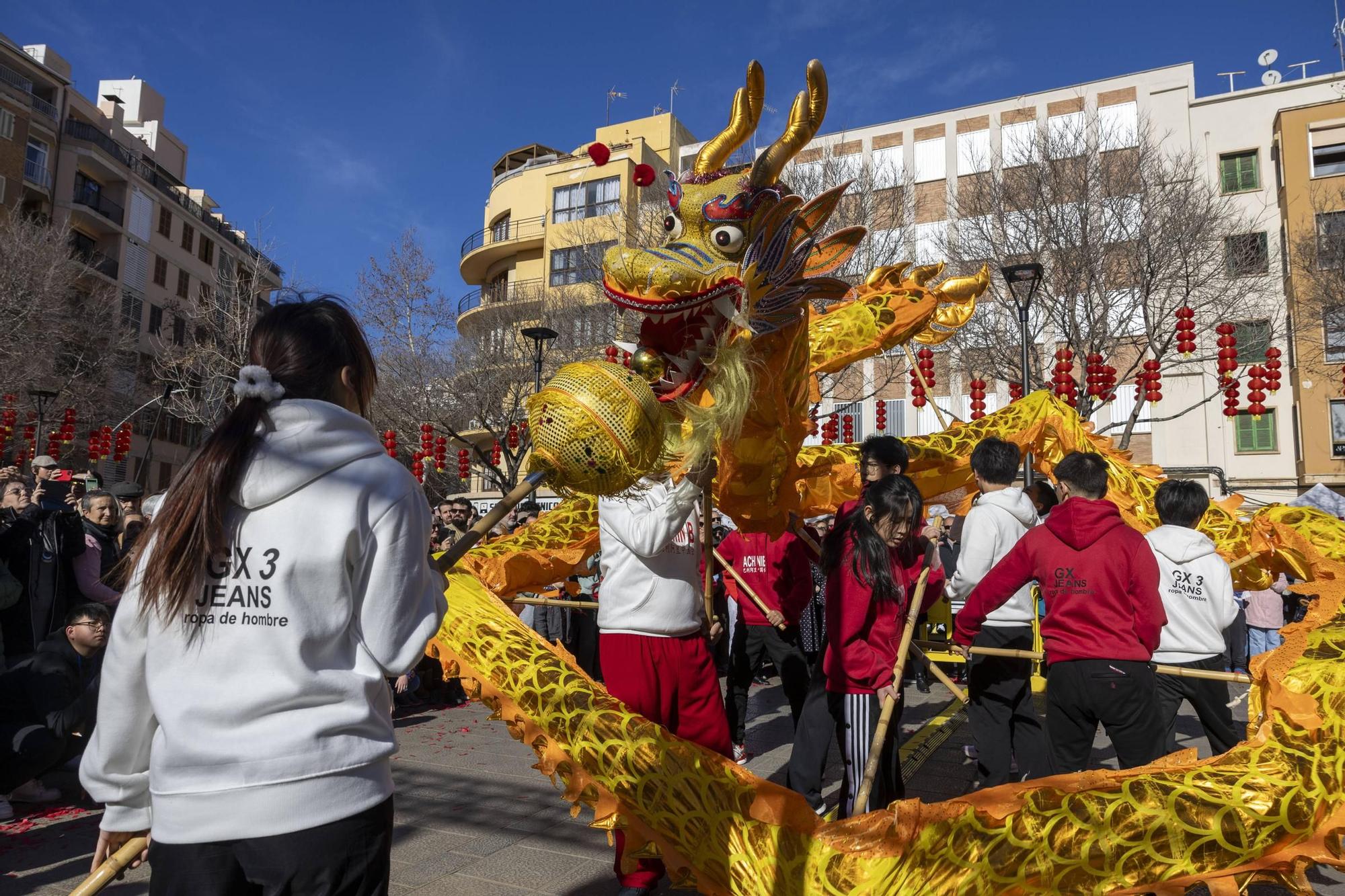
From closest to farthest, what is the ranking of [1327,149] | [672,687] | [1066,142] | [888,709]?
[888,709]
[672,687]
[1066,142]
[1327,149]

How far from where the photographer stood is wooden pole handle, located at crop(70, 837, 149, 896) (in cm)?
172

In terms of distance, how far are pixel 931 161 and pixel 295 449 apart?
26327mm

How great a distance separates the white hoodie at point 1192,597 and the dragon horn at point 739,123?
2774mm

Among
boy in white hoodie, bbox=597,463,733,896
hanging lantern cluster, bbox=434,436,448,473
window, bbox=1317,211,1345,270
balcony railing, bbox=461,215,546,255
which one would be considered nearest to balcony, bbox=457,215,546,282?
balcony railing, bbox=461,215,546,255

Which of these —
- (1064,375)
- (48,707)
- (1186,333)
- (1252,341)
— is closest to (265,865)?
(48,707)

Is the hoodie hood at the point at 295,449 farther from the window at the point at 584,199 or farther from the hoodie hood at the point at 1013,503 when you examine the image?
the window at the point at 584,199

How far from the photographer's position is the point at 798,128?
118 inches

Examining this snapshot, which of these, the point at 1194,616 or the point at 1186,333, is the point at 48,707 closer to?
the point at 1194,616

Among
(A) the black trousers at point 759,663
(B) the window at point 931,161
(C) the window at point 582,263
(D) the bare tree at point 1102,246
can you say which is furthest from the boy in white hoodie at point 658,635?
(B) the window at point 931,161

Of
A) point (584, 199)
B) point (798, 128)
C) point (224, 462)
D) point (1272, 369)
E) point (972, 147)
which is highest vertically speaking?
point (584, 199)

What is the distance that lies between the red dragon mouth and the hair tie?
1.42 metres

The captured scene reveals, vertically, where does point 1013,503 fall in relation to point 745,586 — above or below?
above

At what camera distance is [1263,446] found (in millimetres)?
23219

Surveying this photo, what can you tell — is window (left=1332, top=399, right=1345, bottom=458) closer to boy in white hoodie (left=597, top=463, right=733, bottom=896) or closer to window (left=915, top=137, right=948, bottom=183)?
window (left=915, top=137, right=948, bottom=183)
